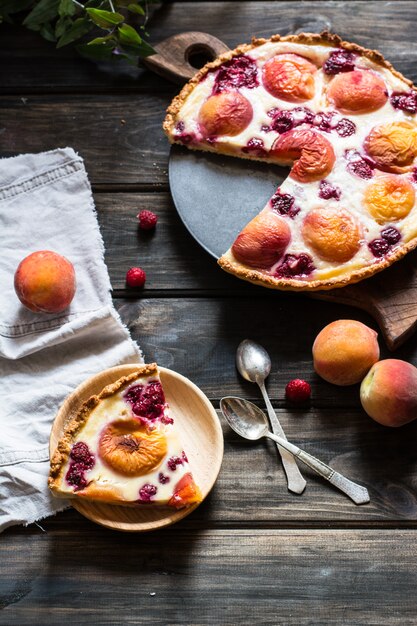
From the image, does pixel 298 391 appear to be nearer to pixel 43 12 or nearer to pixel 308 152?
pixel 308 152

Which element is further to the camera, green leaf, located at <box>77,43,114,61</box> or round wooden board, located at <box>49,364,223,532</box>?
green leaf, located at <box>77,43,114,61</box>

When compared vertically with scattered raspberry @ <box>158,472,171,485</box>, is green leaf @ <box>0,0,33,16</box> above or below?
above

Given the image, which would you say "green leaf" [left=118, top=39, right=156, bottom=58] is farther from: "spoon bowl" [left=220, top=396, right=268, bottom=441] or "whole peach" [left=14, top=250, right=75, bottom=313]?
"spoon bowl" [left=220, top=396, right=268, bottom=441]

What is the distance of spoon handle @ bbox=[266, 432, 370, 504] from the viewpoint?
3.21 meters

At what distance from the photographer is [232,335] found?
3.50 metres

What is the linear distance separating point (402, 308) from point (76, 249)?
1420 mm

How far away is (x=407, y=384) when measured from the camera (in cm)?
313

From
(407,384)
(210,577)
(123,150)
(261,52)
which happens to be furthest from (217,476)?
(261,52)

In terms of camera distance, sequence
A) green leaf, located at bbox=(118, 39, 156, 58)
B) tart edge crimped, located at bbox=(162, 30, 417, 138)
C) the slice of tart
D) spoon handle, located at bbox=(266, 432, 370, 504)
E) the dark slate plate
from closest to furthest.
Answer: the slice of tart → spoon handle, located at bbox=(266, 432, 370, 504) → the dark slate plate → tart edge crimped, located at bbox=(162, 30, 417, 138) → green leaf, located at bbox=(118, 39, 156, 58)

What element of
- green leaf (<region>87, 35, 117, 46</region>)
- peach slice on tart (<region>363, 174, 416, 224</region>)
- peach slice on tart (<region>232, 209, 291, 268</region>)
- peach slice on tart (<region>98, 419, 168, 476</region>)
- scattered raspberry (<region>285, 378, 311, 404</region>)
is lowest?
peach slice on tart (<region>98, 419, 168, 476</region>)

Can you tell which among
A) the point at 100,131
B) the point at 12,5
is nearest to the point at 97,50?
the point at 100,131

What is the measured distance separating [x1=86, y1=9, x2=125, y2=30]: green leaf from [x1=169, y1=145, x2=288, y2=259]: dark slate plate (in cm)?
60

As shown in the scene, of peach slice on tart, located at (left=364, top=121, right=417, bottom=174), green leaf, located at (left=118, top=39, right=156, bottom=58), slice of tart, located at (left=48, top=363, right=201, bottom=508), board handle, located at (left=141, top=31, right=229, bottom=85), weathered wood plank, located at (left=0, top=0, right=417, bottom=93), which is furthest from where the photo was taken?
weathered wood plank, located at (left=0, top=0, right=417, bottom=93)

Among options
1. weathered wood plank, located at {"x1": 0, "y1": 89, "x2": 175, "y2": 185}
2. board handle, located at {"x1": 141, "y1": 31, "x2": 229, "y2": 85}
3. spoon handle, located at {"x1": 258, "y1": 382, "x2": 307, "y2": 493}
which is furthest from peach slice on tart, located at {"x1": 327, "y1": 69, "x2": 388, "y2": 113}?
spoon handle, located at {"x1": 258, "y1": 382, "x2": 307, "y2": 493}
